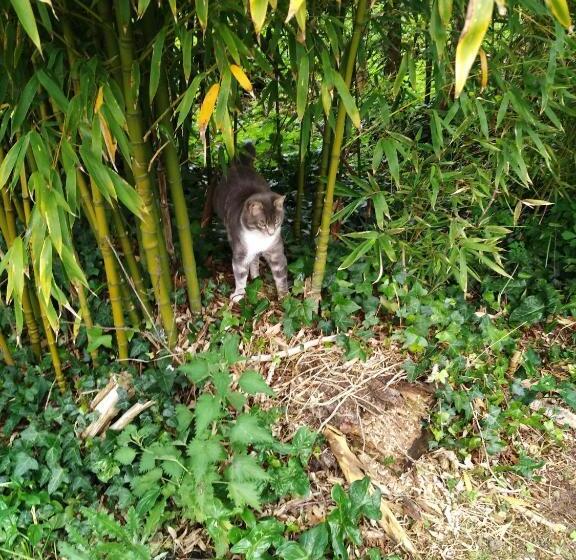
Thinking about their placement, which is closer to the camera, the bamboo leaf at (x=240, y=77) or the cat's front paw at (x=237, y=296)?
the bamboo leaf at (x=240, y=77)

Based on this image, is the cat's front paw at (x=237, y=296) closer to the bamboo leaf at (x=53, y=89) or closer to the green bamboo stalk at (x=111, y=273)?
the green bamboo stalk at (x=111, y=273)

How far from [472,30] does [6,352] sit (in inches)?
87.9

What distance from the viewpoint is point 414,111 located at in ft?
10.4

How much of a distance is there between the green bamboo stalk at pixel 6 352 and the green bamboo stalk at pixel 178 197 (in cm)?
78

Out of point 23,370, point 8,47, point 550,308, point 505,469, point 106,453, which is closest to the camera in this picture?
point 8,47

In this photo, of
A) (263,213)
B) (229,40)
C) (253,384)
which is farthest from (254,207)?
(229,40)

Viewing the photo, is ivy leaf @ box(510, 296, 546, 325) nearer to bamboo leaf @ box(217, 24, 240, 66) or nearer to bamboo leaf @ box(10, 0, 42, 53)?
bamboo leaf @ box(217, 24, 240, 66)

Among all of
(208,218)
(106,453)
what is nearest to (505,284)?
(208,218)

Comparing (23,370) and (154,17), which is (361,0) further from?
(23,370)

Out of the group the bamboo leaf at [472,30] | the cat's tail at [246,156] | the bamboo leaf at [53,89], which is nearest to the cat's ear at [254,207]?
the cat's tail at [246,156]

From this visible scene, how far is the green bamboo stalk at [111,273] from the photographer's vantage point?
203 cm

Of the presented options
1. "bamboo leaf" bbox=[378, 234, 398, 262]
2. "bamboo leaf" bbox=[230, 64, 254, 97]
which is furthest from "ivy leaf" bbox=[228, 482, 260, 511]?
"bamboo leaf" bbox=[230, 64, 254, 97]

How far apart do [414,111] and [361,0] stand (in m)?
1.40

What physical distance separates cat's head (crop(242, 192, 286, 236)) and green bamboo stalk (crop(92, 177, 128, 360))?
0.61 meters
